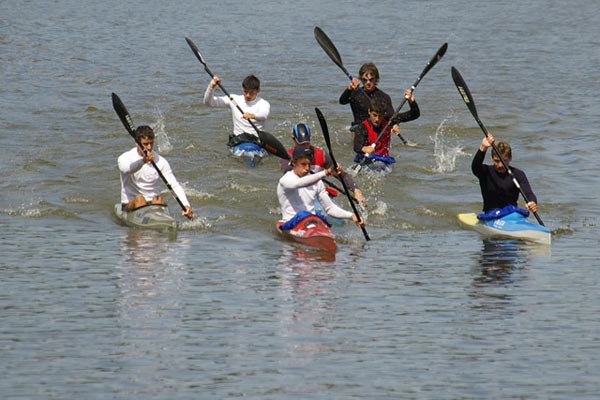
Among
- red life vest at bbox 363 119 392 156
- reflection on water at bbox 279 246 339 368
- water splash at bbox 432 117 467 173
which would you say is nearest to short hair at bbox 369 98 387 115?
red life vest at bbox 363 119 392 156

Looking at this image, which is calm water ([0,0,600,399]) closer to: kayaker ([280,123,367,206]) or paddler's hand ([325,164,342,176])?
kayaker ([280,123,367,206])

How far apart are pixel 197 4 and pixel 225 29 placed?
5.88 meters

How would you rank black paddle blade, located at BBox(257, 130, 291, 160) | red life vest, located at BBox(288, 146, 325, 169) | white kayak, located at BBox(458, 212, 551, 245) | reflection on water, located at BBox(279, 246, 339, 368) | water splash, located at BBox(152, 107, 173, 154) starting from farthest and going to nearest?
water splash, located at BBox(152, 107, 173, 154) < black paddle blade, located at BBox(257, 130, 291, 160) < red life vest, located at BBox(288, 146, 325, 169) < white kayak, located at BBox(458, 212, 551, 245) < reflection on water, located at BBox(279, 246, 339, 368)

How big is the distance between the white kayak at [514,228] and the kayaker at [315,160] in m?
1.56

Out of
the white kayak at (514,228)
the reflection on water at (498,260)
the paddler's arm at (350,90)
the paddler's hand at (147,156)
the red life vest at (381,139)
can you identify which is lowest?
the reflection on water at (498,260)

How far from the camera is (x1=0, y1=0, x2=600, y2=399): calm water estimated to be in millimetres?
10625

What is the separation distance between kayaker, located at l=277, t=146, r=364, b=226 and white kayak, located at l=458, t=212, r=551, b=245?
5.55 feet

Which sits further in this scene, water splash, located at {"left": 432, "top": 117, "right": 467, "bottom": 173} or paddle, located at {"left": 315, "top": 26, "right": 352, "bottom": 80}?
paddle, located at {"left": 315, "top": 26, "right": 352, "bottom": 80}

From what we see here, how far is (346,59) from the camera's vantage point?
107ft

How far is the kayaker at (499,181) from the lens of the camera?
16266 millimetres

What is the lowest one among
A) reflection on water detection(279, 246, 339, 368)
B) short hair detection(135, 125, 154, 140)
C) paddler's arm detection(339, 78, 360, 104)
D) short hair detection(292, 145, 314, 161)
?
reflection on water detection(279, 246, 339, 368)

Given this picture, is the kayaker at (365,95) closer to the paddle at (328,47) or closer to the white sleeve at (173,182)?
the paddle at (328,47)

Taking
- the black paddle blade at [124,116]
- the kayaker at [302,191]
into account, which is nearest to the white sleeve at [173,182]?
the black paddle blade at [124,116]

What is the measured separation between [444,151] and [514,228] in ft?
20.2
